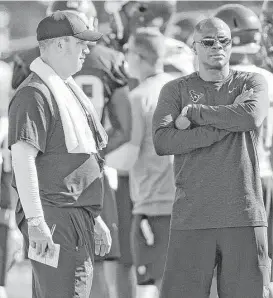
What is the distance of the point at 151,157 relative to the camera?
19.5 ft

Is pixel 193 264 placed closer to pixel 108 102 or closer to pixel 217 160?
pixel 217 160

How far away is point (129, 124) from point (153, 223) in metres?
0.56

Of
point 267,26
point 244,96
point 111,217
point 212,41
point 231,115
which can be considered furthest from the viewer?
point 267,26

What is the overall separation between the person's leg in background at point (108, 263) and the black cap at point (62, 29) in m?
1.28

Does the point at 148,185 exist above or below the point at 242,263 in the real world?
above

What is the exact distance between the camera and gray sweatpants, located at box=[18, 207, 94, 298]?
4.41m

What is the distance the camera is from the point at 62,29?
460 centimetres

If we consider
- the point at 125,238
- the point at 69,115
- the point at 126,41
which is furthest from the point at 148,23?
the point at 69,115

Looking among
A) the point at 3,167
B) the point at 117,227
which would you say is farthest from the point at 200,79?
the point at 3,167

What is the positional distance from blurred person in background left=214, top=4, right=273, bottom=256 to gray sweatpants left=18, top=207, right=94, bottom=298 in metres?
1.65

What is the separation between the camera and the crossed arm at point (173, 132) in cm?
472

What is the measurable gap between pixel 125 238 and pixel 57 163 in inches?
69.8

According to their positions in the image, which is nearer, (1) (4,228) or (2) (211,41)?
(2) (211,41)

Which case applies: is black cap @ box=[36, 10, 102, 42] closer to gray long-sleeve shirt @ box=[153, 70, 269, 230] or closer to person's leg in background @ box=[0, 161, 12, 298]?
gray long-sleeve shirt @ box=[153, 70, 269, 230]
